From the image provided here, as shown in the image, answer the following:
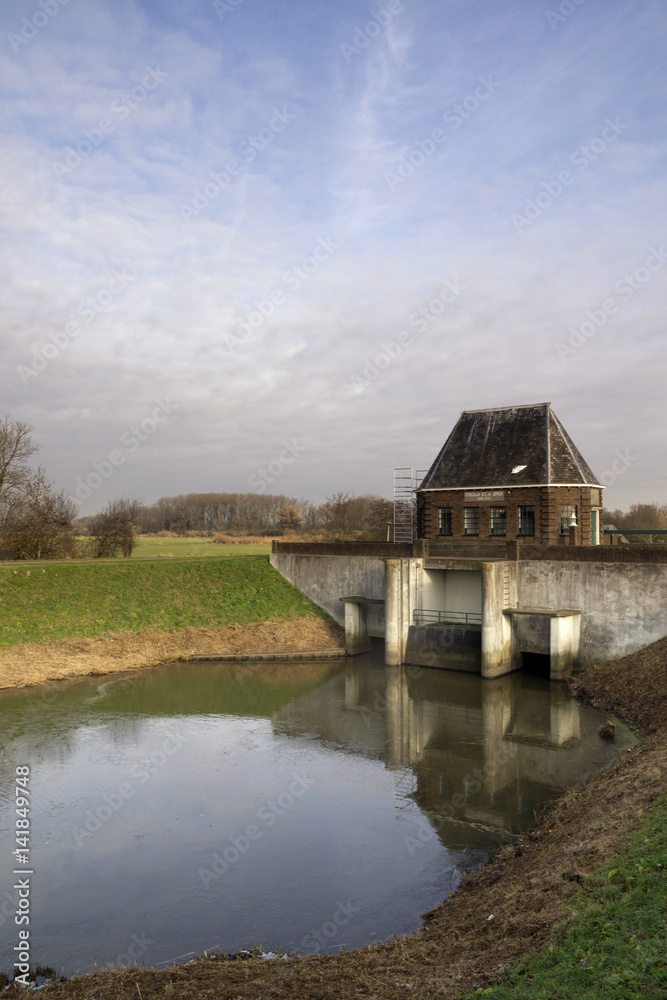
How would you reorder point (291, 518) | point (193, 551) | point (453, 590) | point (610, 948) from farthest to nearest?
point (291, 518)
point (193, 551)
point (453, 590)
point (610, 948)

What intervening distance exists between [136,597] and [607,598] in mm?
22471

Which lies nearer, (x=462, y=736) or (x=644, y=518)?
(x=462, y=736)

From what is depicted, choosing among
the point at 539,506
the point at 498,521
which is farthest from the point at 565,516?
the point at 498,521

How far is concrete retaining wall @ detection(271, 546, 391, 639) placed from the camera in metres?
32.2

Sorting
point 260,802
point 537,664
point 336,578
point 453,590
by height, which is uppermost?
point 336,578

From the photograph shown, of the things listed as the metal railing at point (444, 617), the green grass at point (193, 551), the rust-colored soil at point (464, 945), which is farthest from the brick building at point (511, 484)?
the rust-colored soil at point (464, 945)

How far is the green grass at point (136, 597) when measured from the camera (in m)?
28.2

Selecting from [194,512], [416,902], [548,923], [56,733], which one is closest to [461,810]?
[416,902]

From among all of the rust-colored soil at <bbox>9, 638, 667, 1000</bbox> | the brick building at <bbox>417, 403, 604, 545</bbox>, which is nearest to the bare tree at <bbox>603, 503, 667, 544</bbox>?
the brick building at <bbox>417, 403, 604, 545</bbox>

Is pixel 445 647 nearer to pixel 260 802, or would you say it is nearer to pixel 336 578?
pixel 336 578

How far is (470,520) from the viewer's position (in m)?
32.4

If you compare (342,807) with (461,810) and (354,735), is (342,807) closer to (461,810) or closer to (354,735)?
(461,810)

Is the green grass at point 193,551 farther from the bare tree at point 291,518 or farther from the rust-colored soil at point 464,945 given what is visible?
the rust-colored soil at point 464,945

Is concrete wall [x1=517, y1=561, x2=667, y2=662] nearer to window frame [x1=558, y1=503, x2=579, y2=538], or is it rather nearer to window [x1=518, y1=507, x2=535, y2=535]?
window [x1=518, y1=507, x2=535, y2=535]
